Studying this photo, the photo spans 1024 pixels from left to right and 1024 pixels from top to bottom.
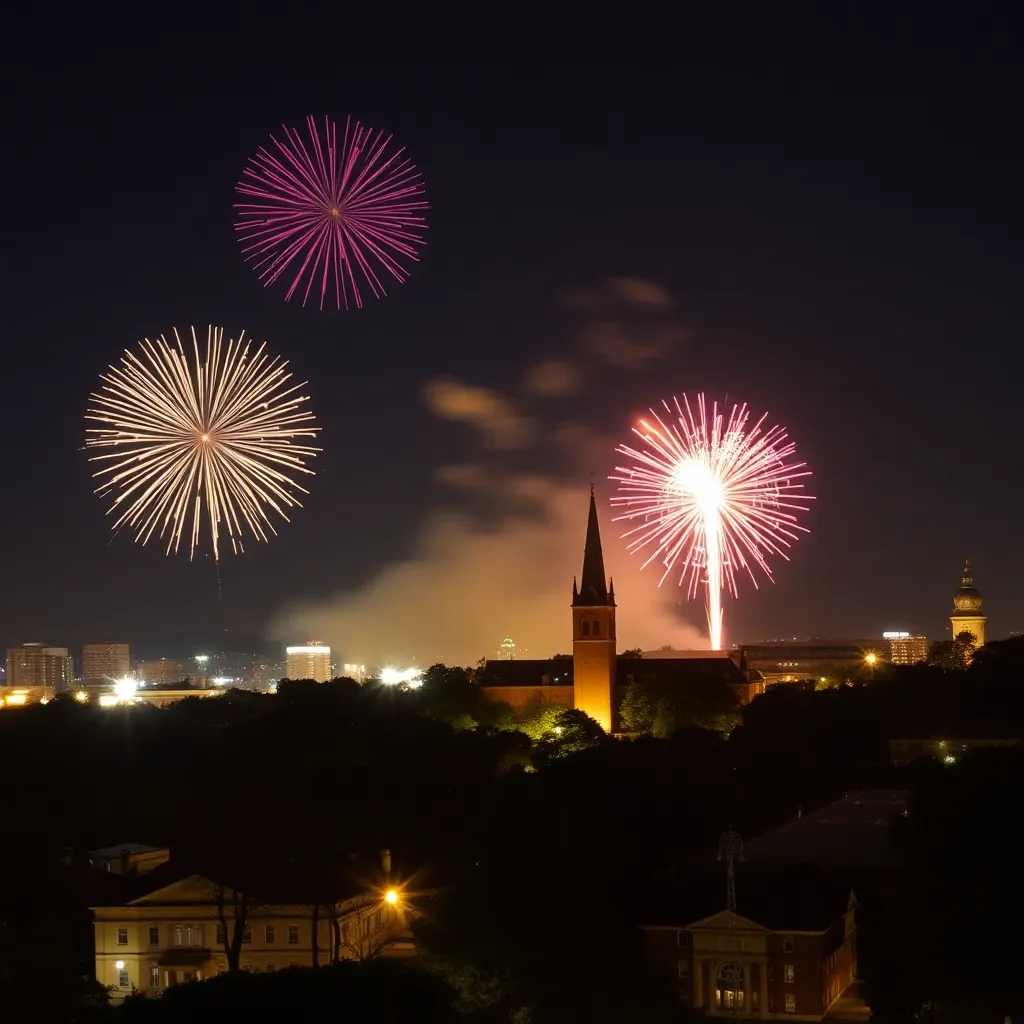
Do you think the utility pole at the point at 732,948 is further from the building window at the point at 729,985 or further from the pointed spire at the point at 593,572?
the pointed spire at the point at 593,572

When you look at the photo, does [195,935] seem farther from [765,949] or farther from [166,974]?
[765,949]

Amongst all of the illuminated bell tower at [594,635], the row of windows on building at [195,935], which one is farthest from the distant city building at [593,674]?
the row of windows on building at [195,935]

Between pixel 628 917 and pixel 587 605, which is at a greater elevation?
pixel 587 605

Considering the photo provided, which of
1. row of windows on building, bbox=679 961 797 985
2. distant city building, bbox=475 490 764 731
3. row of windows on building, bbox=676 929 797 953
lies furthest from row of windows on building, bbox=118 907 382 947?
distant city building, bbox=475 490 764 731

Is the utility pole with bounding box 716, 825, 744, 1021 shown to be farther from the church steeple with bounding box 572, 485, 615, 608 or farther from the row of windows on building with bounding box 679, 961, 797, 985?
the church steeple with bounding box 572, 485, 615, 608

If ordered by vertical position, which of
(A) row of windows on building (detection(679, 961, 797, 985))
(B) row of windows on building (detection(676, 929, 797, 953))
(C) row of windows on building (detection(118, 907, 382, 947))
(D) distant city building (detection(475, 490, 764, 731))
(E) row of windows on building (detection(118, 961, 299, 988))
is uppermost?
(D) distant city building (detection(475, 490, 764, 731))

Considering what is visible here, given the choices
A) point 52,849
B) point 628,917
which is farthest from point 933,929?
point 52,849

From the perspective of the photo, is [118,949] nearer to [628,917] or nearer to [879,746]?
[628,917]
